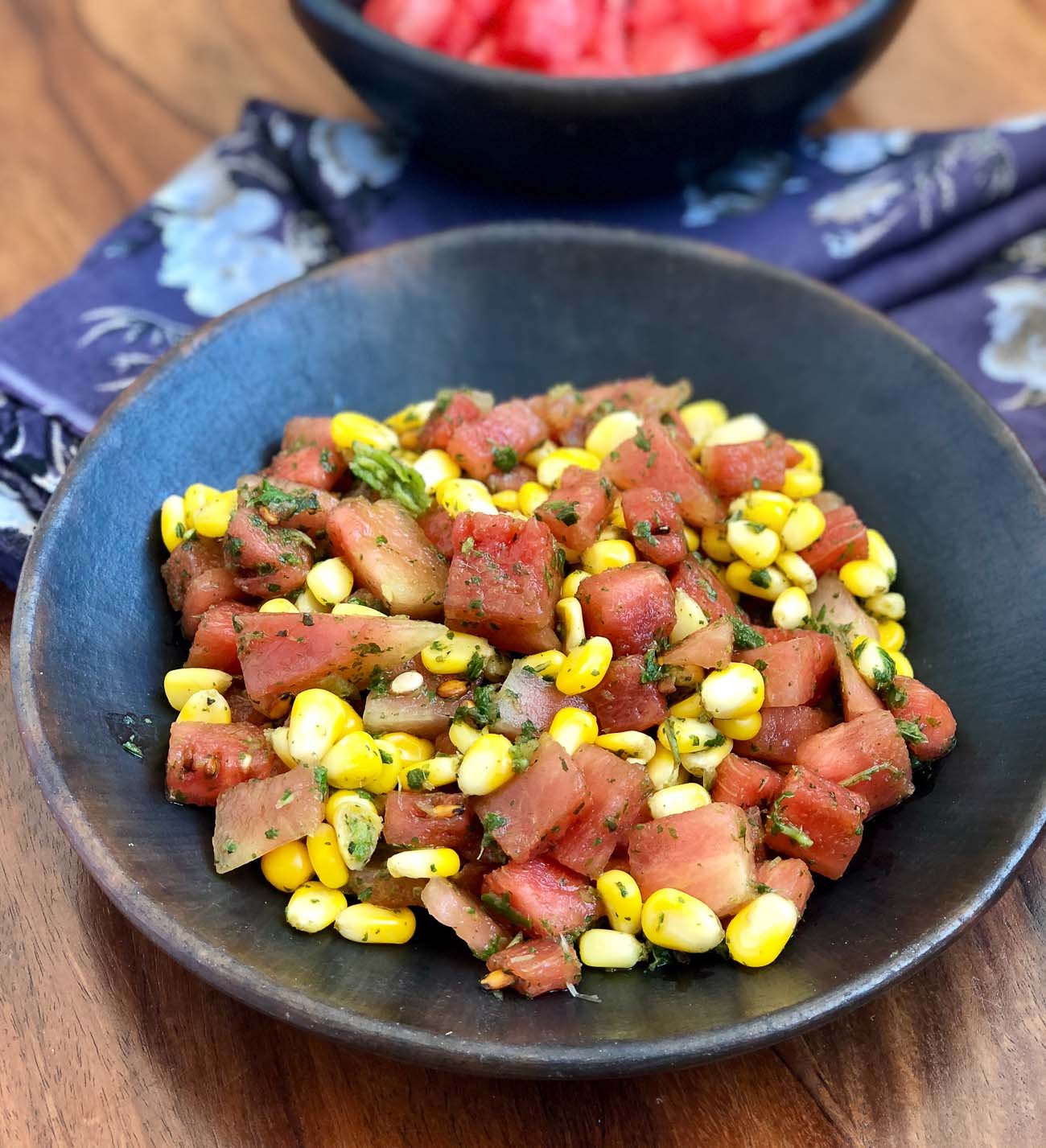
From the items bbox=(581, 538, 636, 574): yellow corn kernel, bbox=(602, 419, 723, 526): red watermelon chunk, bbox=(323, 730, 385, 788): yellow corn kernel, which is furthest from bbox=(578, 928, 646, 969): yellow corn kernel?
bbox=(602, 419, 723, 526): red watermelon chunk

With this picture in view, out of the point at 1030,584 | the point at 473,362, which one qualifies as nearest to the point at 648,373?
the point at 473,362

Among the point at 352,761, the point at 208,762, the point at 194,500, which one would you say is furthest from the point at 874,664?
the point at 194,500

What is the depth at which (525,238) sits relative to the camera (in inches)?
109

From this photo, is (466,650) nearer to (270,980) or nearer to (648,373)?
(270,980)

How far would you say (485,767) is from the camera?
1.83m

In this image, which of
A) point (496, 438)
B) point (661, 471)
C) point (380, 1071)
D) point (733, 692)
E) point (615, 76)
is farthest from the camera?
point (615, 76)

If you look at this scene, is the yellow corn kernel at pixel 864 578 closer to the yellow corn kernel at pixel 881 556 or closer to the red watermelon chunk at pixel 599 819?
the yellow corn kernel at pixel 881 556

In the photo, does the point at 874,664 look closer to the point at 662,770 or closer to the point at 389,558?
the point at 662,770

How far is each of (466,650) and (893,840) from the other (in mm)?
840

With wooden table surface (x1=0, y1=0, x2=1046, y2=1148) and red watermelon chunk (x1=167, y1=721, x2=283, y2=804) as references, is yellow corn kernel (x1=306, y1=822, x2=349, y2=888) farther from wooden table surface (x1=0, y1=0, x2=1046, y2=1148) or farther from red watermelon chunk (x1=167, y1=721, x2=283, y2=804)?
wooden table surface (x1=0, y1=0, x2=1046, y2=1148)

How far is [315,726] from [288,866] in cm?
24

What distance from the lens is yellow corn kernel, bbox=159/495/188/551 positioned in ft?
7.39

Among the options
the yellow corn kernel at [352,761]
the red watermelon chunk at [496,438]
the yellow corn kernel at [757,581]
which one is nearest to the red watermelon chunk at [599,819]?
the yellow corn kernel at [352,761]

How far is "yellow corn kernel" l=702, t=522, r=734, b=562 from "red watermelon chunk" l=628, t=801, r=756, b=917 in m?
0.64
